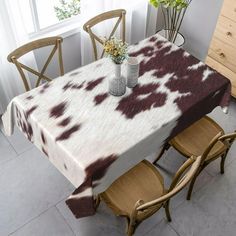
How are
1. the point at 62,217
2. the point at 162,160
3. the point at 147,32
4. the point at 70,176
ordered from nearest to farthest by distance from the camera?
the point at 70,176
the point at 62,217
the point at 162,160
the point at 147,32

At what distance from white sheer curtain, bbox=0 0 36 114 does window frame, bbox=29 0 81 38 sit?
8.4 inches

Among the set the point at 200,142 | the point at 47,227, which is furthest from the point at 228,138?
the point at 47,227

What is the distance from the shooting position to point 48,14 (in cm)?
271

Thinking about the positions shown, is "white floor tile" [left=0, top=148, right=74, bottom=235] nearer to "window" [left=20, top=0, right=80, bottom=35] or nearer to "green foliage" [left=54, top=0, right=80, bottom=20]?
"window" [left=20, top=0, right=80, bottom=35]

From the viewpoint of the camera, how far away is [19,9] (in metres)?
2.19

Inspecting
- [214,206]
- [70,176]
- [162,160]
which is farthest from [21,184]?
[214,206]

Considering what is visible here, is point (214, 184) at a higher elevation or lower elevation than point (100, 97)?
lower

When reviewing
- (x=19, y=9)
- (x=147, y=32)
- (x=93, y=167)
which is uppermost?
(x=19, y=9)

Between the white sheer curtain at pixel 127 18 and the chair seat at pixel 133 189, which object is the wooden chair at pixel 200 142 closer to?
the chair seat at pixel 133 189

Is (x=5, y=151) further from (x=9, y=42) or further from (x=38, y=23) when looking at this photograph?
(x=38, y=23)

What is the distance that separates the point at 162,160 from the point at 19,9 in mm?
1590

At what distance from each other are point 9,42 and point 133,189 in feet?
4.81

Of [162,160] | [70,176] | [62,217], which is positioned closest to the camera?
[70,176]

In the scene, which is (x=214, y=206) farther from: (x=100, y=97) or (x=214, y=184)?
(x=100, y=97)
